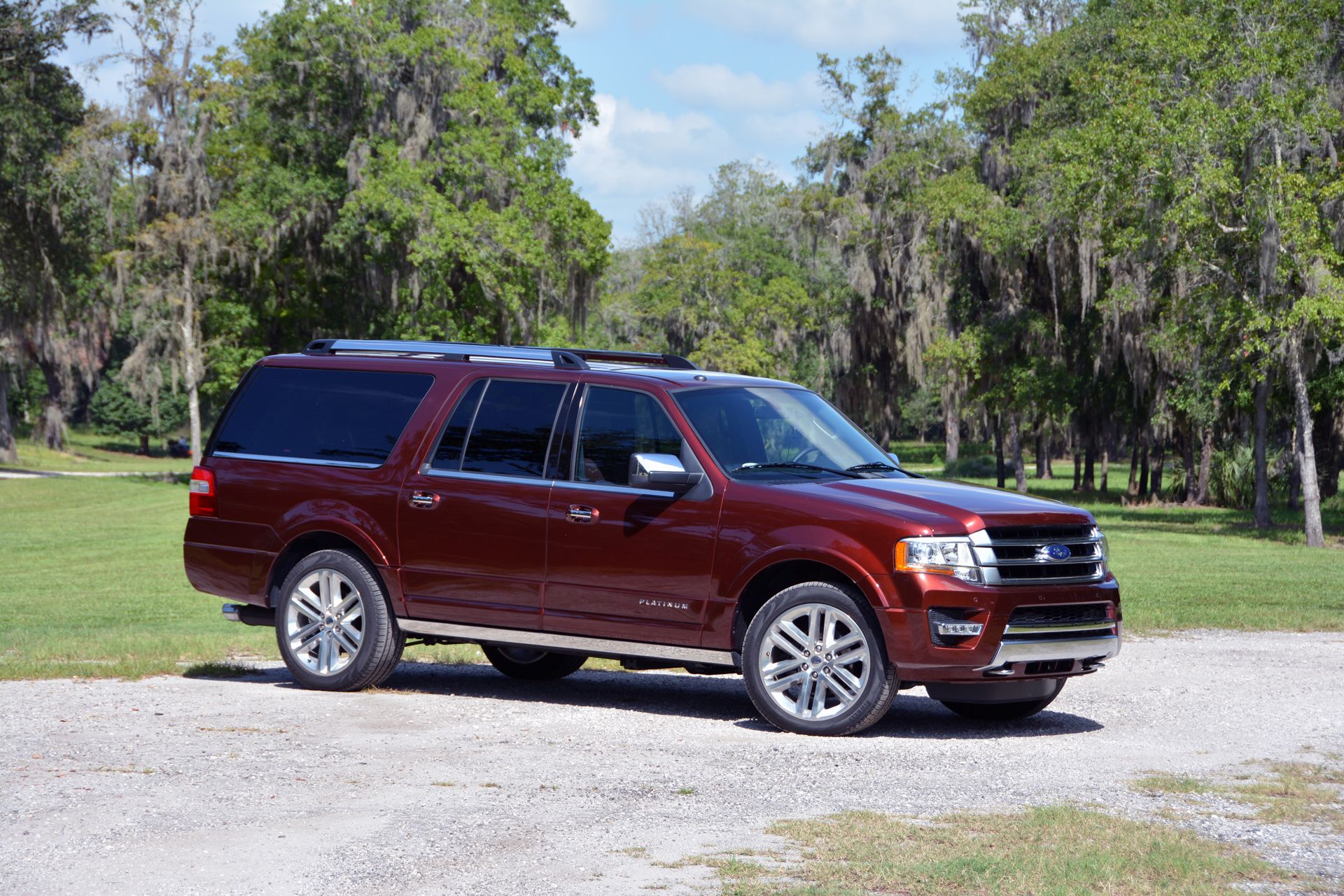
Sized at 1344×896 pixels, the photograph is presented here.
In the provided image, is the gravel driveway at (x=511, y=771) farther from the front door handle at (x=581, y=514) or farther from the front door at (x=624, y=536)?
the front door handle at (x=581, y=514)

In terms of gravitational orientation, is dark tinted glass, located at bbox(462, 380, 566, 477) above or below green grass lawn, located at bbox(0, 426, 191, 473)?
above

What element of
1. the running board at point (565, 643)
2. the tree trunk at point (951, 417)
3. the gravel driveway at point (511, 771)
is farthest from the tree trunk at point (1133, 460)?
the running board at point (565, 643)

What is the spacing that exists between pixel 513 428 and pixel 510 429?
0.07ft

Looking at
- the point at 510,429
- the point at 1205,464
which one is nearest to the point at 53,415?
the point at 1205,464

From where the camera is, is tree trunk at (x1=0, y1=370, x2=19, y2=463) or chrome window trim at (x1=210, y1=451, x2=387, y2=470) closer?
chrome window trim at (x1=210, y1=451, x2=387, y2=470)

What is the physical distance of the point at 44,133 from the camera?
145 ft

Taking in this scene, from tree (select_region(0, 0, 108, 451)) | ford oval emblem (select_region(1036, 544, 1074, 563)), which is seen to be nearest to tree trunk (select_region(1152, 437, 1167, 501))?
tree (select_region(0, 0, 108, 451))

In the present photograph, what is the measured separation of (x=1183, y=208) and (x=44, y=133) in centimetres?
3176

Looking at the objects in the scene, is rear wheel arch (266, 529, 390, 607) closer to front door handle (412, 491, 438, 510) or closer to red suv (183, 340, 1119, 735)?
red suv (183, 340, 1119, 735)

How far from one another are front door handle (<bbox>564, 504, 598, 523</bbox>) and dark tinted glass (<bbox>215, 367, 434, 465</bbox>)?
144cm

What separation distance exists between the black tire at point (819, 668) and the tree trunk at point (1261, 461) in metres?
28.1

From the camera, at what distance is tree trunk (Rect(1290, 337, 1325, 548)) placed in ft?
95.3

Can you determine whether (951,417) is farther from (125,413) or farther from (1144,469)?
(125,413)

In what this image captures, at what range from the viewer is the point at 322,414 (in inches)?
401
